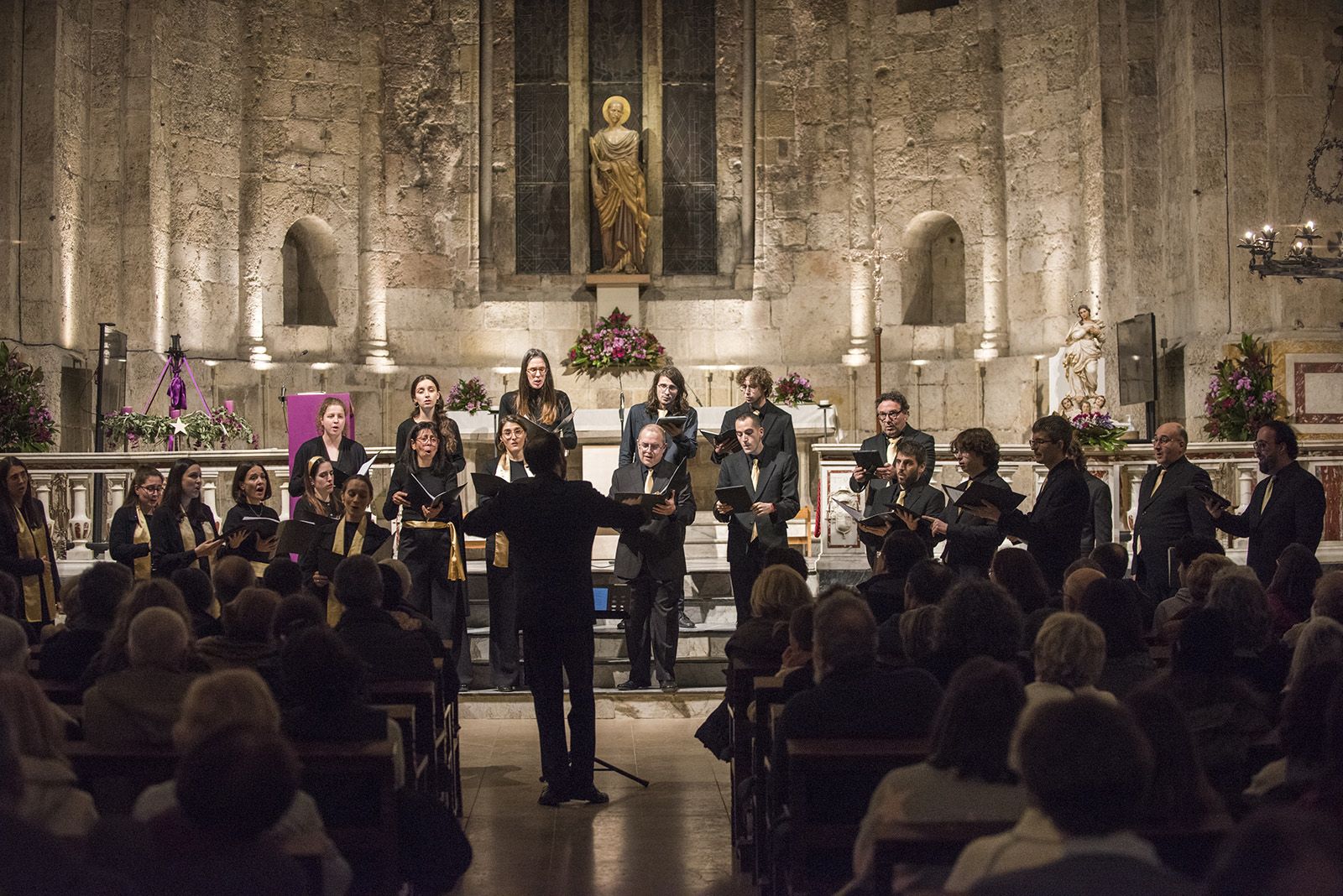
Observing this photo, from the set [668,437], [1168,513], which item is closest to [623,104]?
[668,437]

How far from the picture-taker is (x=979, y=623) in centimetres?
426

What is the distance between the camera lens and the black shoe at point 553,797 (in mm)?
6238

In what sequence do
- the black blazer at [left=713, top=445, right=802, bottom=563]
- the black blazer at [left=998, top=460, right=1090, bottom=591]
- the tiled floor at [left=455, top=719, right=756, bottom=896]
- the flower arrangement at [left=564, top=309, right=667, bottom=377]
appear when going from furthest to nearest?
the flower arrangement at [left=564, top=309, right=667, bottom=377] → the black blazer at [left=713, top=445, right=802, bottom=563] → the black blazer at [left=998, top=460, right=1090, bottom=591] → the tiled floor at [left=455, top=719, right=756, bottom=896]

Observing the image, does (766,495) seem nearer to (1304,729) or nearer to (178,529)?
(178,529)

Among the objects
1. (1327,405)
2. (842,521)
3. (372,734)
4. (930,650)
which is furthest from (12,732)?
(1327,405)

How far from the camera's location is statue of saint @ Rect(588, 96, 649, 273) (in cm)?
1581

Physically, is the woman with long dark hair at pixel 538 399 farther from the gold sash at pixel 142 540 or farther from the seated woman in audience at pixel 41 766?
the seated woman in audience at pixel 41 766

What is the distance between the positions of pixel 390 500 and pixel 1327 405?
7692 mm

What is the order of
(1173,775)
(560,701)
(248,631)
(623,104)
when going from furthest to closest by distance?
(623,104) → (560,701) → (248,631) → (1173,775)

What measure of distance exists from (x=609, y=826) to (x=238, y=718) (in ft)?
10.4

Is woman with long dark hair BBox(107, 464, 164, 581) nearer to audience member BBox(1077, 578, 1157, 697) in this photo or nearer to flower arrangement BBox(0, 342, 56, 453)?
flower arrangement BBox(0, 342, 56, 453)

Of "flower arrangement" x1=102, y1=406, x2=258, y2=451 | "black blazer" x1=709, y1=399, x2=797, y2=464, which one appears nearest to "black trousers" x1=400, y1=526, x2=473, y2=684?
"black blazer" x1=709, y1=399, x2=797, y2=464

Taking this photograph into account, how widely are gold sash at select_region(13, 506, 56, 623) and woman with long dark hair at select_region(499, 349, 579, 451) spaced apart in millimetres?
2514

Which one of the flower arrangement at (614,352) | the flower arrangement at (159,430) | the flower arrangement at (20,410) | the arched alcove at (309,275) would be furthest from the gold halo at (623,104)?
the flower arrangement at (20,410)
